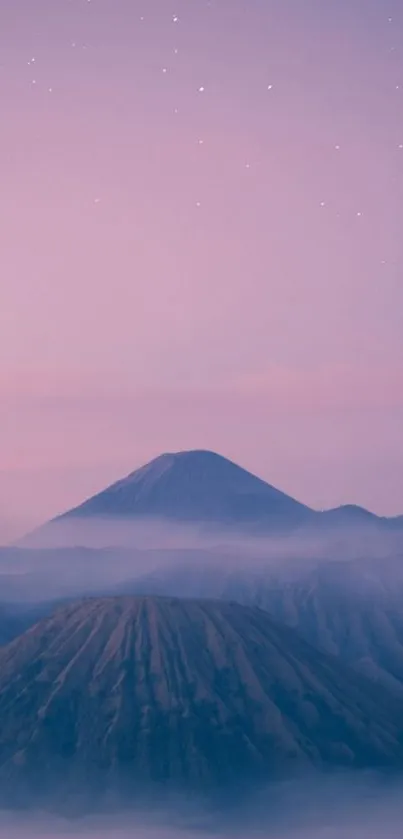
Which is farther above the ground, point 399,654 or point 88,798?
point 399,654

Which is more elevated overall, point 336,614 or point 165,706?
point 336,614

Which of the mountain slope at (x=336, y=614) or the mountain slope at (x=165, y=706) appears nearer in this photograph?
the mountain slope at (x=165, y=706)

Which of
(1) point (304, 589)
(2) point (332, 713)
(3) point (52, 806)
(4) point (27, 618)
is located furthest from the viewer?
(1) point (304, 589)

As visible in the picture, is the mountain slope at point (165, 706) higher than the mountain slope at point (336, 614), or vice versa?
the mountain slope at point (336, 614)

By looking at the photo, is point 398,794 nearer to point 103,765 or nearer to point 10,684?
point 103,765

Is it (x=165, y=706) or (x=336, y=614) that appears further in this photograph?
(x=336, y=614)

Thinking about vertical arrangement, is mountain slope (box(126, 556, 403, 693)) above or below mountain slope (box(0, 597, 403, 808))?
above

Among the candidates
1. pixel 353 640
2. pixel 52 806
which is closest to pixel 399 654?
pixel 353 640

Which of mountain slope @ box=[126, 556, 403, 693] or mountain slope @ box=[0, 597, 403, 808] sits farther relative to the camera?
mountain slope @ box=[126, 556, 403, 693]
